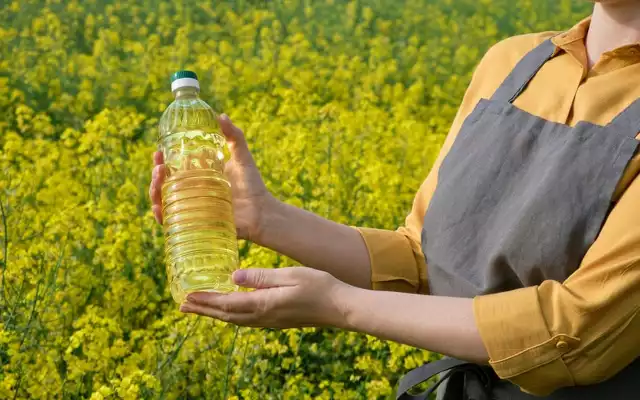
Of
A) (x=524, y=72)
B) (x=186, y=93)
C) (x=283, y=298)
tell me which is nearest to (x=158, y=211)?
(x=186, y=93)

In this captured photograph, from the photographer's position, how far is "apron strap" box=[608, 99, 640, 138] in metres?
1.62

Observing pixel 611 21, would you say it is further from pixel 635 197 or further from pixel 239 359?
pixel 239 359

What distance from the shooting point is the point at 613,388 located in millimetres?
1644

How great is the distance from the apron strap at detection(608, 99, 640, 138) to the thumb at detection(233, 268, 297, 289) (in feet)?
1.89

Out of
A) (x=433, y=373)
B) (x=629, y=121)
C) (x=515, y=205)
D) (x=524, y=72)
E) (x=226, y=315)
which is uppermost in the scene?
(x=524, y=72)

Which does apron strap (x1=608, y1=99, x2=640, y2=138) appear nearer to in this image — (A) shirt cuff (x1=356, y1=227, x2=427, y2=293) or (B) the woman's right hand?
(A) shirt cuff (x1=356, y1=227, x2=427, y2=293)

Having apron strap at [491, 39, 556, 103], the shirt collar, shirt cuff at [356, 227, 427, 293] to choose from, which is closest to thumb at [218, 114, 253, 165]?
shirt cuff at [356, 227, 427, 293]

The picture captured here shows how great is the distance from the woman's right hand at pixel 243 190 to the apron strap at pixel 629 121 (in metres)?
0.66

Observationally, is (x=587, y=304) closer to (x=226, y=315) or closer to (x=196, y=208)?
(x=226, y=315)

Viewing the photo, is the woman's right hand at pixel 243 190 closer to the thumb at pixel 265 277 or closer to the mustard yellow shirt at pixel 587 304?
the thumb at pixel 265 277

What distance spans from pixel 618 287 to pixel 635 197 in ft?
0.46

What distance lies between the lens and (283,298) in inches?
66.3

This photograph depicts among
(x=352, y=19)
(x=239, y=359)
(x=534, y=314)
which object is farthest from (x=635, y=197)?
(x=352, y=19)

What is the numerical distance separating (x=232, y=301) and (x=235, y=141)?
1.13 ft
